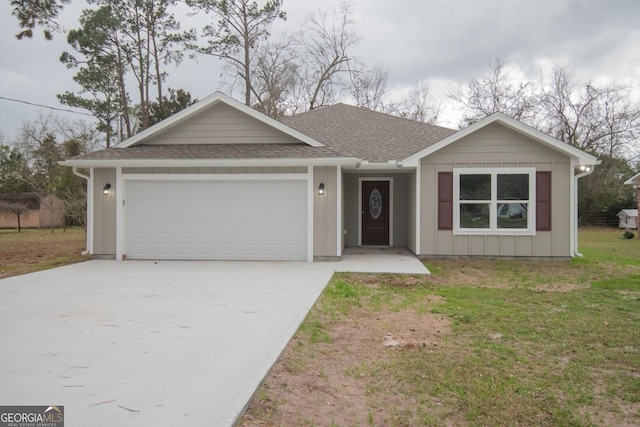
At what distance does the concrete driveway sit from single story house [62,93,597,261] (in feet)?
7.86

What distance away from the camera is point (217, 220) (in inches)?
A: 430

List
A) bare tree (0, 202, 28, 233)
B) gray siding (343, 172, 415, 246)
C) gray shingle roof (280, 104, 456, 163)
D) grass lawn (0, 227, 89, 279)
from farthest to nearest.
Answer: bare tree (0, 202, 28, 233) < gray siding (343, 172, 415, 246) < gray shingle roof (280, 104, 456, 163) < grass lawn (0, 227, 89, 279)

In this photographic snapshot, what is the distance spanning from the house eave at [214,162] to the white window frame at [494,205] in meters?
2.56

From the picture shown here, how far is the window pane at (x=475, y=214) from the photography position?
1093cm

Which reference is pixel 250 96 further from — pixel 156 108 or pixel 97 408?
pixel 97 408

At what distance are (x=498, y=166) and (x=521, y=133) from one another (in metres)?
0.92

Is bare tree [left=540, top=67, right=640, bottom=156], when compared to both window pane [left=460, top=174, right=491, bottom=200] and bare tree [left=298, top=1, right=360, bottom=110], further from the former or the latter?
window pane [left=460, top=174, right=491, bottom=200]

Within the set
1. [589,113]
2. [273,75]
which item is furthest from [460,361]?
[589,113]

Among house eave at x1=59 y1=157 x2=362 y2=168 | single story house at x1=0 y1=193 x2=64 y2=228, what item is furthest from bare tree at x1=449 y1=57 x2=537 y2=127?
single story house at x1=0 y1=193 x2=64 y2=228

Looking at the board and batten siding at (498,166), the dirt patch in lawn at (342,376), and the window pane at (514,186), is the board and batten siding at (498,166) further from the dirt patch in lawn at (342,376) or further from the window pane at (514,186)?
the dirt patch in lawn at (342,376)

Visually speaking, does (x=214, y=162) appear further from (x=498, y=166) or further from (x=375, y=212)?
(x=498, y=166)

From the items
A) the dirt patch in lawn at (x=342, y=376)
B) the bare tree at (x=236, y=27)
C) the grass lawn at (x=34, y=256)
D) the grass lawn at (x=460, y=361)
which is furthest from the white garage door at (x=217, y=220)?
the bare tree at (x=236, y=27)

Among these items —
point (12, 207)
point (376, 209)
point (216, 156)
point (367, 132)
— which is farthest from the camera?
point (12, 207)

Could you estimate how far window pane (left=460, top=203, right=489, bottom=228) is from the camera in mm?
10930
